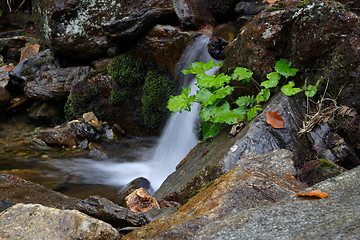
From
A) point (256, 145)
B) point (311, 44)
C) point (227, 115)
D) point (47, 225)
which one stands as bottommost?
point (256, 145)

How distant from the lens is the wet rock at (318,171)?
319 cm

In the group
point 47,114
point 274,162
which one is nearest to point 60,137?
point 47,114

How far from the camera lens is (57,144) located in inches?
297

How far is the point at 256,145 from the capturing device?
356 centimetres

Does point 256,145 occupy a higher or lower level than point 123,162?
higher

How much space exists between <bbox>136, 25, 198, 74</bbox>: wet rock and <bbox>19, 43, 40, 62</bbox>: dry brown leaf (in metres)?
4.23

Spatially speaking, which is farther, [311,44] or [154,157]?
[154,157]

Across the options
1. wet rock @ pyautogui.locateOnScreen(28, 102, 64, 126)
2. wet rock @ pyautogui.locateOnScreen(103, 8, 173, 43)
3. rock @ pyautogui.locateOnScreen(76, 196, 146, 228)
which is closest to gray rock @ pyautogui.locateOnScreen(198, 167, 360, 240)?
rock @ pyautogui.locateOnScreen(76, 196, 146, 228)

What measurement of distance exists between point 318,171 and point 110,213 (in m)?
1.86

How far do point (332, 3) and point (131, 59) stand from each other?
4724mm

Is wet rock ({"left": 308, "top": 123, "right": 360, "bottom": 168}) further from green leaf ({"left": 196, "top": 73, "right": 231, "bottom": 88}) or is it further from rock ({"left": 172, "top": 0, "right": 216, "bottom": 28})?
rock ({"left": 172, "top": 0, "right": 216, "bottom": 28})

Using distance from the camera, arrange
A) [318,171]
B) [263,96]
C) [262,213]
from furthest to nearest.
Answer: [263,96]
[318,171]
[262,213]

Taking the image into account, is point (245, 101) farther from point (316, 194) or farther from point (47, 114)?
point (47, 114)

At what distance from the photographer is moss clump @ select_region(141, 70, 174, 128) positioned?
736 centimetres
